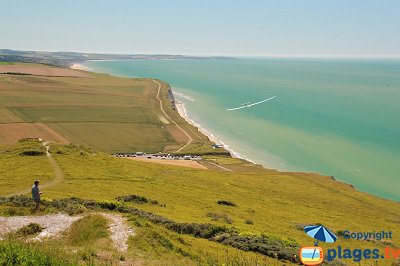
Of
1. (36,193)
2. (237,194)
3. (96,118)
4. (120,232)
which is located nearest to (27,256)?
(120,232)

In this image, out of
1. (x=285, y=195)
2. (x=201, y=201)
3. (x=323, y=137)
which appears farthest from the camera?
(x=323, y=137)

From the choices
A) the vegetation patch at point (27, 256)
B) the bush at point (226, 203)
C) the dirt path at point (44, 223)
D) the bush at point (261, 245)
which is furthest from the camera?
the bush at point (226, 203)

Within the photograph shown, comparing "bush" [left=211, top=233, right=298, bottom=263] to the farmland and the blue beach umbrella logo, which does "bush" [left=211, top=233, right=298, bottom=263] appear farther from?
the farmland

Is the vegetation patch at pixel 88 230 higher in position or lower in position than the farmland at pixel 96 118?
higher

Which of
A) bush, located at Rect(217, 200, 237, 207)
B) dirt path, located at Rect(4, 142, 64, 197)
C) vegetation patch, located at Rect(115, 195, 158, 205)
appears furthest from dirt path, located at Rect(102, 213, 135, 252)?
bush, located at Rect(217, 200, 237, 207)

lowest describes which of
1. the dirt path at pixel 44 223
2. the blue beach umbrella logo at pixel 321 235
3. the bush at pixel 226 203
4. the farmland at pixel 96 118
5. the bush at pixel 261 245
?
the farmland at pixel 96 118

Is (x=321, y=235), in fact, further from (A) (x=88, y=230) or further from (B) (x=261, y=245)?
(A) (x=88, y=230)

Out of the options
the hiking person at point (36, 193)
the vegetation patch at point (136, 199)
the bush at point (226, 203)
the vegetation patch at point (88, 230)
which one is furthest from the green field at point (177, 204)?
the vegetation patch at point (136, 199)

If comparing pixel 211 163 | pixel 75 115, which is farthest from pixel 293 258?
pixel 75 115

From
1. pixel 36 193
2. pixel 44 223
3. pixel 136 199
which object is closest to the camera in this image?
pixel 44 223

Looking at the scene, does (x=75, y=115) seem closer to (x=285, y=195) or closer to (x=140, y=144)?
(x=140, y=144)

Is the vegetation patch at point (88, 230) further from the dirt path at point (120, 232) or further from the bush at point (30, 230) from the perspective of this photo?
the bush at point (30, 230)
